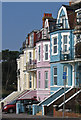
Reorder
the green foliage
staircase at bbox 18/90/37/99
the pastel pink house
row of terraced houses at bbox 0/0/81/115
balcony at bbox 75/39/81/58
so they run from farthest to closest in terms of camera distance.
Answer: the green foliage < staircase at bbox 18/90/37/99 < the pastel pink house < row of terraced houses at bbox 0/0/81/115 < balcony at bbox 75/39/81/58

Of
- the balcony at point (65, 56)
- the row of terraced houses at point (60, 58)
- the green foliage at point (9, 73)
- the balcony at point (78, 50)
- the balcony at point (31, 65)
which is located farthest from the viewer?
the green foliage at point (9, 73)

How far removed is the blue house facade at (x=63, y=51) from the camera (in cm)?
3414

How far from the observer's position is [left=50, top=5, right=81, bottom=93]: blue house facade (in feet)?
112

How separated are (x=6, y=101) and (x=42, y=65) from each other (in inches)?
464

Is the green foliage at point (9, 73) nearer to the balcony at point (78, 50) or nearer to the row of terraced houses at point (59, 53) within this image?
the row of terraced houses at point (59, 53)

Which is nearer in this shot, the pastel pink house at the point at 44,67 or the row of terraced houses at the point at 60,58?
the row of terraced houses at the point at 60,58

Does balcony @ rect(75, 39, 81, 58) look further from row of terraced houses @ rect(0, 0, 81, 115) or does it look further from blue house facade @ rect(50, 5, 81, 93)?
blue house facade @ rect(50, 5, 81, 93)

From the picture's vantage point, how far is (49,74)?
3847 centimetres

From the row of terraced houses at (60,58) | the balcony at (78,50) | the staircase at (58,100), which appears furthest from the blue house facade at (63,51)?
the balcony at (78,50)

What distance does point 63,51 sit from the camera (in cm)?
3475

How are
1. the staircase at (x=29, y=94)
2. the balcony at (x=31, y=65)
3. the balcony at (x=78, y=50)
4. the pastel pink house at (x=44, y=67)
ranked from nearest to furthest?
the balcony at (x=78, y=50) → the pastel pink house at (x=44, y=67) → the balcony at (x=31, y=65) → the staircase at (x=29, y=94)

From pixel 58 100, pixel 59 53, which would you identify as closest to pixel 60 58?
pixel 59 53

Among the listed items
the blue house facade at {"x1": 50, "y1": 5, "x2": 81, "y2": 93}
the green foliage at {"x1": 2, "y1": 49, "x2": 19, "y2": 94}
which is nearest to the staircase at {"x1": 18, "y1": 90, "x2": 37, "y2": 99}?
the blue house facade at {"x1": 50, "y1": 5, "x2": 81, "y2": 93}

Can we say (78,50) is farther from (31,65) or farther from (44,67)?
(31,65)
